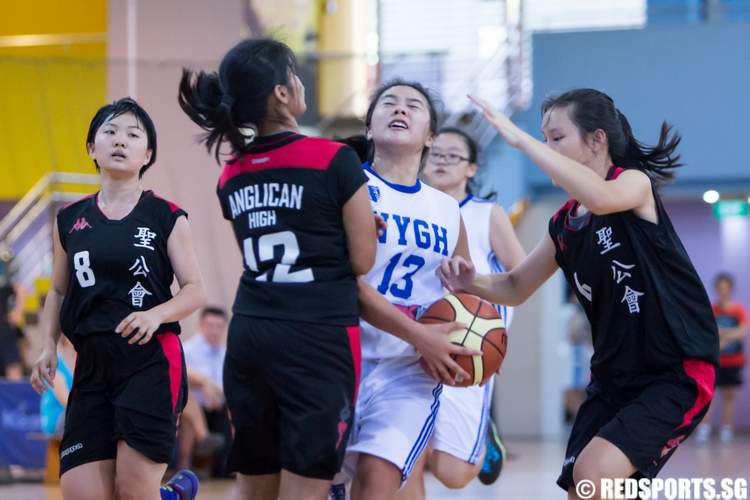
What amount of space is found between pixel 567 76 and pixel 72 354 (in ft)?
20.9

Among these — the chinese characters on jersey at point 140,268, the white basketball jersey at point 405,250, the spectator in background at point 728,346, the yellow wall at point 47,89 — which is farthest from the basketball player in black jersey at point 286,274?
the spectator in background at point 728,346

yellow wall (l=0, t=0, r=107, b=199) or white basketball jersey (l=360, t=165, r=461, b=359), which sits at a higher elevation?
yellow wall (l=0, t=0, r=107, b=199)

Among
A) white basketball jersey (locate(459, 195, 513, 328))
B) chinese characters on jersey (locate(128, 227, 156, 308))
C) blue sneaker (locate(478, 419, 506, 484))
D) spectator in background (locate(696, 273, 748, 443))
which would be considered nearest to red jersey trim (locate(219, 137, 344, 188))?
chinese characters on jersey (locate(128, 227, 156, 308))

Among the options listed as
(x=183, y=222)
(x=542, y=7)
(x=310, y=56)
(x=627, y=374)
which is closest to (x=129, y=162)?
(x=183, y=222)

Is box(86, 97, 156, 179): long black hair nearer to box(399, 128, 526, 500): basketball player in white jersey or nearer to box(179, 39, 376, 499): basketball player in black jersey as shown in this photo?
box(179, 39, 376, 499): basketball player in black jersey

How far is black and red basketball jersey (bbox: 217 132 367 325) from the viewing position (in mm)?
3133

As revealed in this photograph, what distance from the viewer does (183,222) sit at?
3.98 m

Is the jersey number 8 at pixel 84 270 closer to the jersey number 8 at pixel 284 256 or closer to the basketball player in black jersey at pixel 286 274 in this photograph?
the basketball player in black jersey at pixel 286 274

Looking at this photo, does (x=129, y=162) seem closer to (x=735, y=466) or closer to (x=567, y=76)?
(x=735, y=466)

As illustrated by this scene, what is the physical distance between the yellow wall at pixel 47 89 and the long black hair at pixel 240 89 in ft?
29.3

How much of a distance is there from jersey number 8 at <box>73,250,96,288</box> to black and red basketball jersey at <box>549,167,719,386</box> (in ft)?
5.69

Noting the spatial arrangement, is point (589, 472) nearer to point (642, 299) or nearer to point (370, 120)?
point (642, 299)

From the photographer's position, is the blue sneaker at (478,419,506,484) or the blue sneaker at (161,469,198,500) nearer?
the blue sneaker at (161,469,198,500)

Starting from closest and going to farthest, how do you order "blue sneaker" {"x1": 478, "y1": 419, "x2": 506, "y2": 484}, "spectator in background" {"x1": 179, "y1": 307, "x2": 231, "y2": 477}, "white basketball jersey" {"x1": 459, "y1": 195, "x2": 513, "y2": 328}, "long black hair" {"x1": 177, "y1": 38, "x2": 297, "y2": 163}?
1. "long black hair" {"x1": 177, "y1": 38, "x2": 297, "y2": 163}
2. "white basketball jersey" {"x1": 459, "y1": 195, "x2": 513, "y2": 328}
3. "blue sneaker" {"x1": 478, "y1": 419, "x2": 506, "y2": 484}
4. "spectator in background" {"x1": 179, "y1": 307, "x2": 231, "y2": 477}
